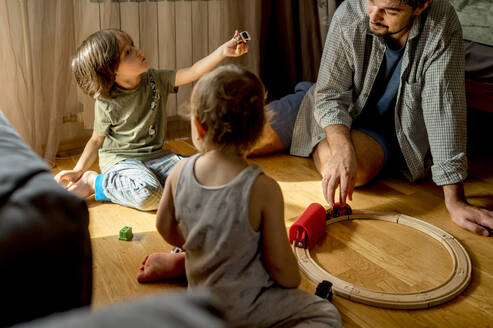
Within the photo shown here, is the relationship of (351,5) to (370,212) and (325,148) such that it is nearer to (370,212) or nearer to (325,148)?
(325,148)

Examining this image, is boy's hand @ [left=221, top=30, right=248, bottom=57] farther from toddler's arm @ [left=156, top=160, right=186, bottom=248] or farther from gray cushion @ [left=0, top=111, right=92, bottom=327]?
gray cushion @ [left=0, top=111, right=92, bottom=327]

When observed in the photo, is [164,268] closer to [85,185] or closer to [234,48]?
[85,185]

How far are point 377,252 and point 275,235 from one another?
0.63 metres

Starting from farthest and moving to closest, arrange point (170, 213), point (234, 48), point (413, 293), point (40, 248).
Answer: point (234, 48)
point (413, 293)
point (170, 213)
point (40, 248)

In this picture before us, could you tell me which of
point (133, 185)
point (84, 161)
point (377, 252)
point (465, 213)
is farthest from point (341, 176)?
point (84, 161)

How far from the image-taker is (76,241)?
2.10 feet

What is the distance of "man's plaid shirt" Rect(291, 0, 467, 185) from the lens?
1.67 metres

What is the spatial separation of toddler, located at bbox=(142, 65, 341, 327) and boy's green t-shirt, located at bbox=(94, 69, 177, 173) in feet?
2.65

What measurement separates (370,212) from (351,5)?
0.77 metres

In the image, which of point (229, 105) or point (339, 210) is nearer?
point (229, 105)

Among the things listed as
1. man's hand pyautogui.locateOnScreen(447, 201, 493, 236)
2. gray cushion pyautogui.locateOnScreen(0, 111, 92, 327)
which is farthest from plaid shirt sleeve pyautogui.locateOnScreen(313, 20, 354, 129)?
gray cushion pyautogui.locateOnScreen(0, 111, 92, 327)

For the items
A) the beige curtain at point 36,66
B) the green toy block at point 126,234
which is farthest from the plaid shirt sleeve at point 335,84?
the beige curtain at point 36,66

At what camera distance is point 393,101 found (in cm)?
188

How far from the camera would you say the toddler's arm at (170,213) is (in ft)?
3.37
